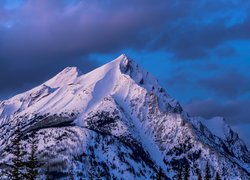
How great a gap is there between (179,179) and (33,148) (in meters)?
59.7

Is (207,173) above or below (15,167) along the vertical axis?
above

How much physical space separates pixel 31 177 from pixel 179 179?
5811 centimetres

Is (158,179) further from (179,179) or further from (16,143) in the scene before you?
(16,143)

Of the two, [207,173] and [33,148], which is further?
[207,173]

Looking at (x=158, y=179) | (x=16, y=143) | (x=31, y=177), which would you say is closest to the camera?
(x=16, y=143)

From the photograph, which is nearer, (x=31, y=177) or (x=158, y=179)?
(x=31, y=177)

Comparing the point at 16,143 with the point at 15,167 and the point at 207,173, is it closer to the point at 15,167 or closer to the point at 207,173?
the point at 15,167

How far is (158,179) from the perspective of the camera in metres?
118

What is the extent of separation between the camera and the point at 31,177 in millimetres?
66188

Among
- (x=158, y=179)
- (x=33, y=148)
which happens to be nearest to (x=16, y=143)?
(x=33, y=148)

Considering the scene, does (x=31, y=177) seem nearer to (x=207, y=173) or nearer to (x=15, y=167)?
(x=15, y=167)

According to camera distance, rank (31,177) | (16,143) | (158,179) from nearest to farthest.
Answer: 1. (16,143)
2. (31,177)
3. (158,179)

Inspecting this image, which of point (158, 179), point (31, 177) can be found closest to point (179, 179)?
point (158, 179)

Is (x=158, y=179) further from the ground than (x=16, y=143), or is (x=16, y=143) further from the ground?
(x=158, y=179)
